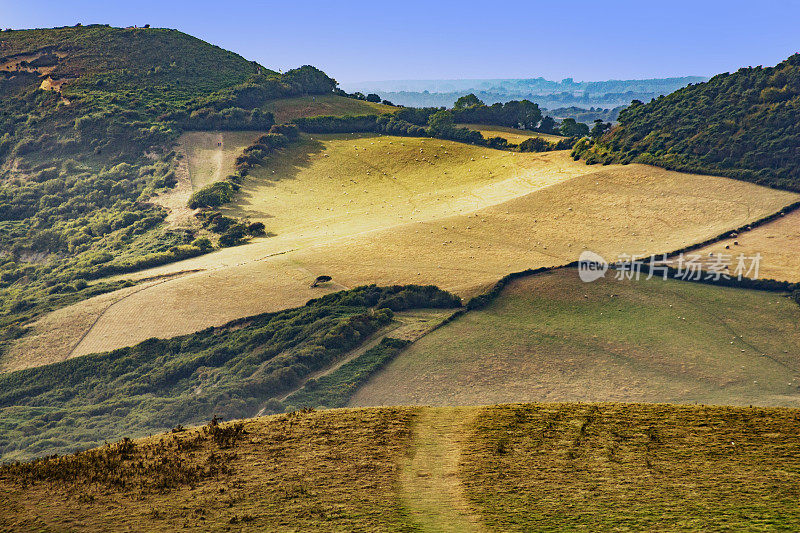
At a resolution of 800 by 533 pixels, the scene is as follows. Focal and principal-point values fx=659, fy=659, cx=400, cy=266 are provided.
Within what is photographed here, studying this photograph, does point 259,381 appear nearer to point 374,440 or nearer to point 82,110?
point 374,440

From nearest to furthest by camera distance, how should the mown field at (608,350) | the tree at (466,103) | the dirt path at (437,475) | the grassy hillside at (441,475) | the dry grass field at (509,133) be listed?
the grassy hillside at (441,475)
the dirt path at (437,475)
the mown field at (608,350)
the dry grass field at (509,133)
the tree at (466,103)

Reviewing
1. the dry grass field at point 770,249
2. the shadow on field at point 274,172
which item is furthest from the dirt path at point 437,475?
the shadow on field at point 274,172

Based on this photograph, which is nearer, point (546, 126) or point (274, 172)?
point (274, 172)

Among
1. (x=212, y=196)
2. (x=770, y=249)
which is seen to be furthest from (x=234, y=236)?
(x=770, y=249)

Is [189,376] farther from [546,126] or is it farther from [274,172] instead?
[546,126]

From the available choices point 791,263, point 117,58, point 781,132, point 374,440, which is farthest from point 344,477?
point 117,58

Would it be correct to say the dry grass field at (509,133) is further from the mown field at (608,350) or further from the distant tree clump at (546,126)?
the mown field at (608,350)
